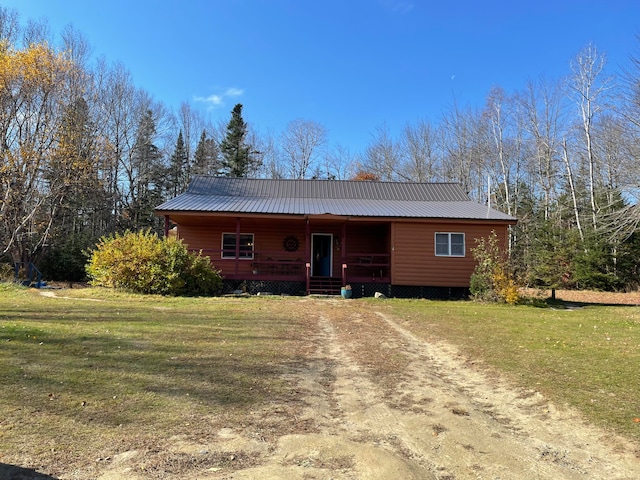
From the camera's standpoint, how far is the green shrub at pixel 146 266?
1328cm

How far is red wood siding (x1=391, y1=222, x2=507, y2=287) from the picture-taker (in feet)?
51.2

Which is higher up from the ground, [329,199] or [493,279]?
[329,199]

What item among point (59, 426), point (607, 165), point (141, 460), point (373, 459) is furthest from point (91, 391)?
point (607, 165)

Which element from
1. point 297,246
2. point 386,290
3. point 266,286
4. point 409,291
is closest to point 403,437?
point 386,290

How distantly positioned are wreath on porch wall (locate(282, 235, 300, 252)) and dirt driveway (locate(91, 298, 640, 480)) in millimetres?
12388

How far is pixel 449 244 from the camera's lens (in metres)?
15.9

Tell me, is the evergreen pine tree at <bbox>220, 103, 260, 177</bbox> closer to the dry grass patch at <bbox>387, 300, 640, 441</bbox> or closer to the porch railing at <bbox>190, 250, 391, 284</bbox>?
the porch railing at <bbox>190, 250, 391, 284</bbox>

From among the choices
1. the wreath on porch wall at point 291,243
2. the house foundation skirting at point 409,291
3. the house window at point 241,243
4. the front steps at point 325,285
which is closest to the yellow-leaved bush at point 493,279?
the house foundation skirting at point 409,291

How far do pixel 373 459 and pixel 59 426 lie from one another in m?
2.47

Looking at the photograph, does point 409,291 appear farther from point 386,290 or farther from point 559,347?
point 559,347

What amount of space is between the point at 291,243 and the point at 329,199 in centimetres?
321

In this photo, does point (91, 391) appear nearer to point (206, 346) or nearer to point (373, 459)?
point (206, 346)

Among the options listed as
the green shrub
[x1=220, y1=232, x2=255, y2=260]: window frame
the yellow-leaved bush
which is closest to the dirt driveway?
the yellow-leaved bush

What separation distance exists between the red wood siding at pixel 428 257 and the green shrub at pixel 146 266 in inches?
293
